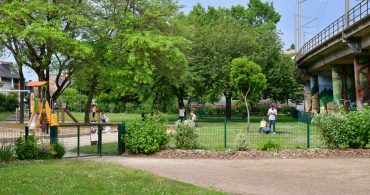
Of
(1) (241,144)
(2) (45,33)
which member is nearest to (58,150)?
(1) (241,144)

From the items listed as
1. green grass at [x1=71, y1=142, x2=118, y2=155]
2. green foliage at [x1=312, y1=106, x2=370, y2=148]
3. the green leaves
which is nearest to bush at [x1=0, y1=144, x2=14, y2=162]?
green grass at [x1=71, y1=142, x2=118, y2=155]

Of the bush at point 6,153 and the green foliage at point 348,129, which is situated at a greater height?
the green foliage at point 348,129

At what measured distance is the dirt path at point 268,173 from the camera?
33.3ft

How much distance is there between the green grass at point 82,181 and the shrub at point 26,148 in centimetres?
121

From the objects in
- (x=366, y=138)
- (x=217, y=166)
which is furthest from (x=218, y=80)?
(x=217, y=166)

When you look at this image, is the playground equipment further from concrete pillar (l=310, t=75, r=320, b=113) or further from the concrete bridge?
concrete pillar (l=310, t=75, r=320, b=113)

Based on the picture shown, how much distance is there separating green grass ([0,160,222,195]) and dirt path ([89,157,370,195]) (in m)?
0.83

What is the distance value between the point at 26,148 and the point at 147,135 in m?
3.81

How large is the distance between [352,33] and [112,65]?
15729 millimetres

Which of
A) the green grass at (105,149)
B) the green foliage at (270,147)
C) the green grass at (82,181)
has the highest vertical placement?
the green foliage at (270,147)

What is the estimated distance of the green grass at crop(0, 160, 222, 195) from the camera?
8977 millimetres

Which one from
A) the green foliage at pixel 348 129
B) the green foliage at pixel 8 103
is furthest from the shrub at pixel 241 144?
the green foliage at pixel 8 103

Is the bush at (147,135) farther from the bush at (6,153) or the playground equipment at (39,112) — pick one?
the playground equipment at (39,112)

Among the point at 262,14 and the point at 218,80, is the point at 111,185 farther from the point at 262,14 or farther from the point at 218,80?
the point at 262,14
